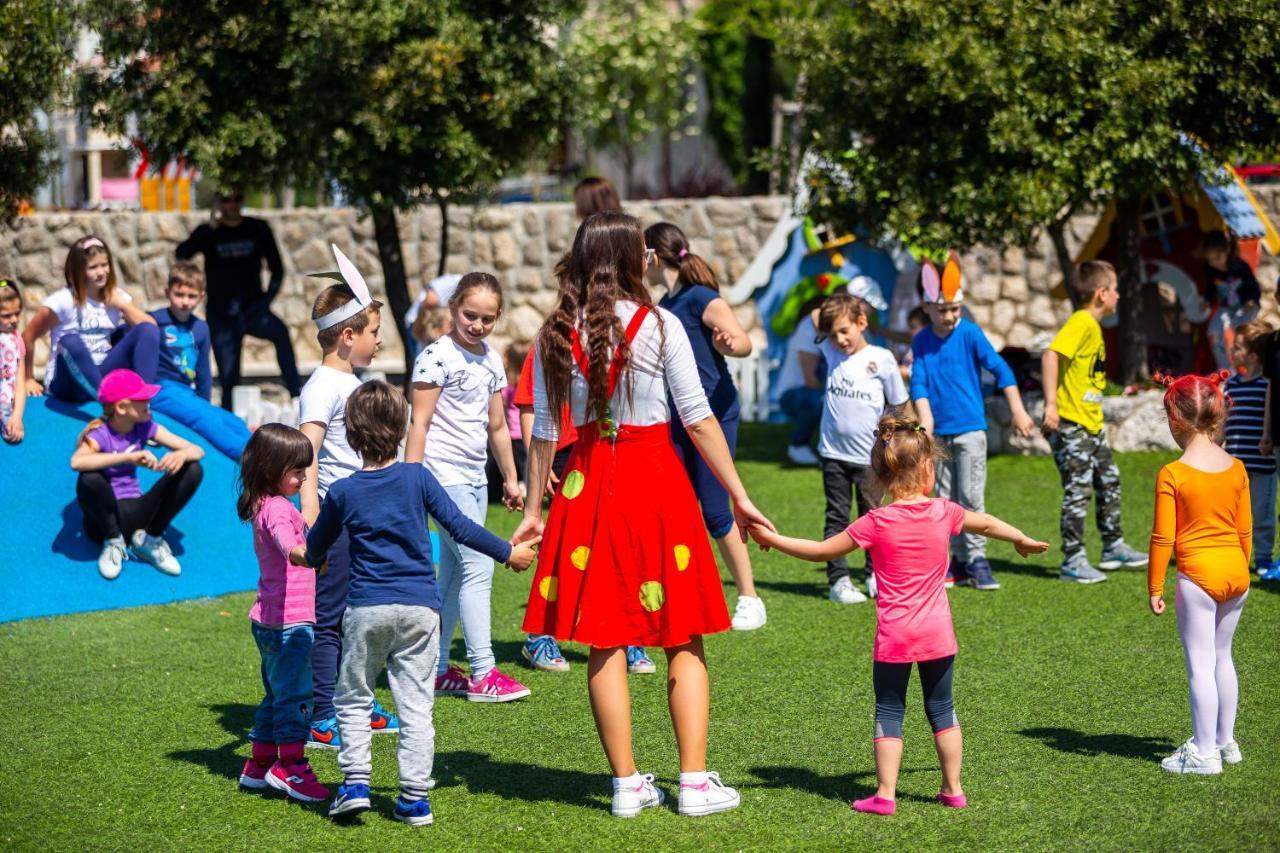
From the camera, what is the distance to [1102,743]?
527 cm

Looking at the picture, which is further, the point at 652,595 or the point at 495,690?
the point at 495,690

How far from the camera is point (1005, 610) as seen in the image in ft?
24.5

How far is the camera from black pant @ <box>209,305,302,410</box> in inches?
470

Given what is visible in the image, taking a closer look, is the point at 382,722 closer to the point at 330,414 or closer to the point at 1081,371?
the point at 330,414

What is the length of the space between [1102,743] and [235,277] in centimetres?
851

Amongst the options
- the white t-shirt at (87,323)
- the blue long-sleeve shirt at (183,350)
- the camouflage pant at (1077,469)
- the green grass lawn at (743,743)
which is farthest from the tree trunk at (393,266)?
the camouflage pant at (1077,469)

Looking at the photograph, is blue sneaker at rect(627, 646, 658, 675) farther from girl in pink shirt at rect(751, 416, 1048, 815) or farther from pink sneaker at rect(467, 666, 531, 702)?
girl in pink shirt at rect(751, 416, 1048, 815)

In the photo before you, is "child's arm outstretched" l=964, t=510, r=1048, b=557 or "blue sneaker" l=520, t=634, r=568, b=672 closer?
"child's arm outstretched" l=964, t=510, r=1048, b=557

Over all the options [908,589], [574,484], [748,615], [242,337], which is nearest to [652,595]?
[574,484]

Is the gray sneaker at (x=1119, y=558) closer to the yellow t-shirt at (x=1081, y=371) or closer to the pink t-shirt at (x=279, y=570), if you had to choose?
the yellow t-shirt at (x=1081, y=371)

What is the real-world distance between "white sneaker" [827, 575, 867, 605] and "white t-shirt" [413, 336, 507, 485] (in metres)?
2.49

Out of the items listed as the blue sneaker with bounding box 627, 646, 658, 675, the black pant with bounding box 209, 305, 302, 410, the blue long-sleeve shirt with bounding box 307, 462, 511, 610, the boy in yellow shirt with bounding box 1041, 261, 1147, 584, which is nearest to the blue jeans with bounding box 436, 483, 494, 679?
the blue sneaker with bounding box 627, 646, 658, 675

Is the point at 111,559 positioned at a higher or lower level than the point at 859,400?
lower

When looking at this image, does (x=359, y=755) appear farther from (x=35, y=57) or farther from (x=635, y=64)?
(x=635, y=64)
